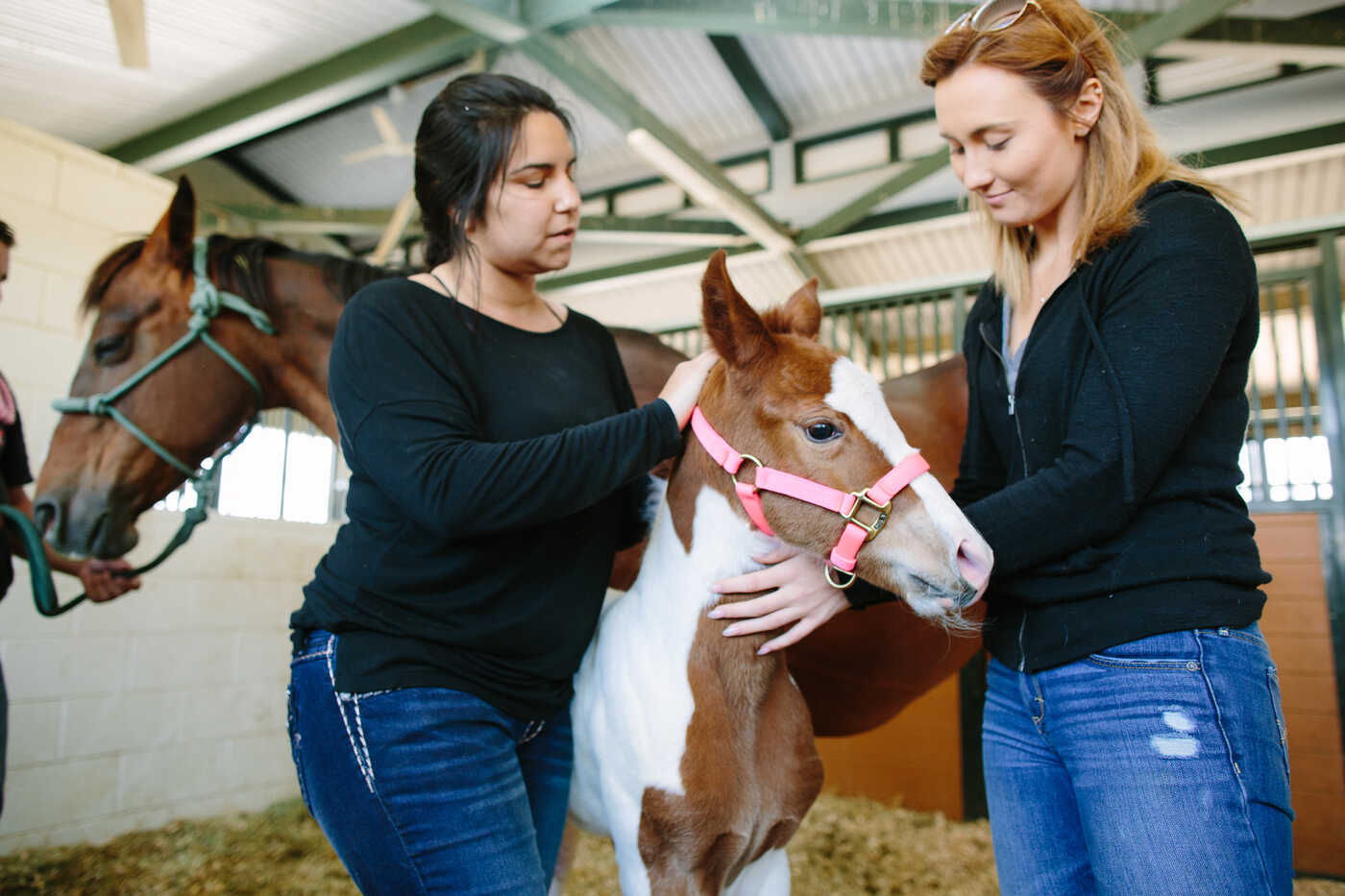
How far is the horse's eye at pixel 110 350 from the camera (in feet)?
7.66

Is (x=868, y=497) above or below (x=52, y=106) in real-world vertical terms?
below

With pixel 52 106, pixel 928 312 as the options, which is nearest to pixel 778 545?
pixel 52 106

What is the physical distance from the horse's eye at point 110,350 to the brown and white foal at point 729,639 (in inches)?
69.8

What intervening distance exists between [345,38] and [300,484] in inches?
89.4

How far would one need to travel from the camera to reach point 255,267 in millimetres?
2465

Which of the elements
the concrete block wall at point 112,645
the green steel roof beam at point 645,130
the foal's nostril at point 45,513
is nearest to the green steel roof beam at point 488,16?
the green steel roof beam at point 645,130

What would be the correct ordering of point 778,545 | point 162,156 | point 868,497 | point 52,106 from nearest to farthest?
point 868,497 < point 778,545 < point 52,106 < point 162,156

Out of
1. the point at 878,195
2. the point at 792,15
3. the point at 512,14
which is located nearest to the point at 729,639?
the point at 792,15

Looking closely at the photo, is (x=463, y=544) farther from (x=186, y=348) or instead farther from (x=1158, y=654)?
(x=186, y=348)

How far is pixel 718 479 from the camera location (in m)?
1.37

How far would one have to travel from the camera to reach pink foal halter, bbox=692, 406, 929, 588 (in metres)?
1.20

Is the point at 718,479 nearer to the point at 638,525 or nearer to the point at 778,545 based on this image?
the point at 778,545

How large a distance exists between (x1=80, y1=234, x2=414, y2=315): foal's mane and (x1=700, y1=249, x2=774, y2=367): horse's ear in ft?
4.58

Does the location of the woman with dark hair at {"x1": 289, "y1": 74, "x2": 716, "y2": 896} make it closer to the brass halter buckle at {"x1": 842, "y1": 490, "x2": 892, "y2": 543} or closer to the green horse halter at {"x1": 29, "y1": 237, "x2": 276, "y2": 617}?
the brass halter buckle at {"x1": 842, "y1": 490, "x2": 892, "y2": 543}
